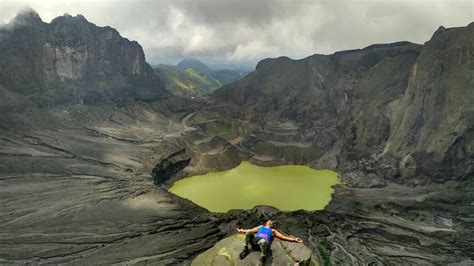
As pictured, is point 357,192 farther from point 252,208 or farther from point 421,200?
point 252,208

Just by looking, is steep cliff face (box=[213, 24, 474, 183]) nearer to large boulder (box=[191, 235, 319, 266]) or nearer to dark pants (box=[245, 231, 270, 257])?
large boulder (box=[191, 235, 319, 266])

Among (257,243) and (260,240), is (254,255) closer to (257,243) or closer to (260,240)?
(257,243)

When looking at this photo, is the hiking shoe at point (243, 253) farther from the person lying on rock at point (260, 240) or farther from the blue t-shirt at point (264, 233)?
the blue t-shirt at point (264, 233)

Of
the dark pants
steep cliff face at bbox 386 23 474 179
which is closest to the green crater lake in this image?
steep cliff face at bbox 386 23 474 179

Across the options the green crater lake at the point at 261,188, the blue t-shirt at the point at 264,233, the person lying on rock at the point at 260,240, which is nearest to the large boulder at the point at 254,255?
the person lying on rock at the point at 260,240

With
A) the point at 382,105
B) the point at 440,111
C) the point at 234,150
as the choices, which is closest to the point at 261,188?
the point at 234,150
